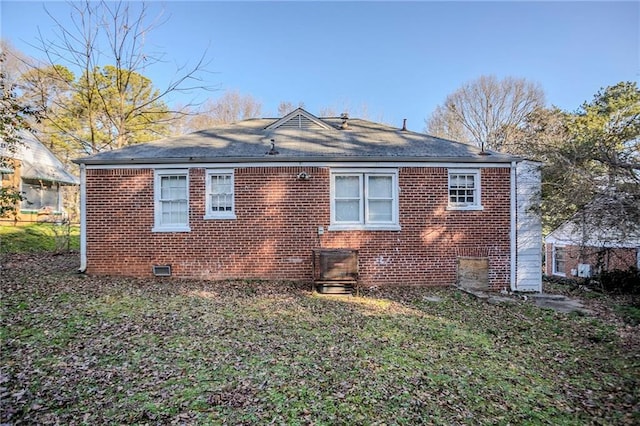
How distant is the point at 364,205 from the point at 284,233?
2437 mm

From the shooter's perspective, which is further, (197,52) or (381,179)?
(197,52)

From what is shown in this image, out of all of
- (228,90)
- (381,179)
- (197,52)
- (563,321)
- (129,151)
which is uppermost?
(228,90)

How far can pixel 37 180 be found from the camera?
1962 cm

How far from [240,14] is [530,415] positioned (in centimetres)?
1536

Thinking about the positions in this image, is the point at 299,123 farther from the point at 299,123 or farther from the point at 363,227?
the point at 363,227

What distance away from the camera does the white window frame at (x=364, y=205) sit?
9250 mm

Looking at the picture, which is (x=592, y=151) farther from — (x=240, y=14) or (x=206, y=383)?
(x=240, y=14)

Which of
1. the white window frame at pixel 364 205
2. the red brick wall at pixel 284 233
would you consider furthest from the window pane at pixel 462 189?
the white window frame at pixel 364 205

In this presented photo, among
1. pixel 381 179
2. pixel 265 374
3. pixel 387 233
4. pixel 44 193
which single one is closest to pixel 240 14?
pixel 381 179

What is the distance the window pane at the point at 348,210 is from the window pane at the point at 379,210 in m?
0.38

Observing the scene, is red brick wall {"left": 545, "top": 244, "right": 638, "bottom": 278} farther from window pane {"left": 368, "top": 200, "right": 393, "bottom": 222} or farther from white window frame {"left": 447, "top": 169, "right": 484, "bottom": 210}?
window pane {"left": 368, "top": 200, "right": 393, "bottom": 222}

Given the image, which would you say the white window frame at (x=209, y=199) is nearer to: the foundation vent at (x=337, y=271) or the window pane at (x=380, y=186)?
the foundation vent at (x=337, y=271)

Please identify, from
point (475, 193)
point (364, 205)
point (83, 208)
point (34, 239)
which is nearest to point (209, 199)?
point (83, 208)

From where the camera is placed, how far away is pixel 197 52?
15.9 meters
